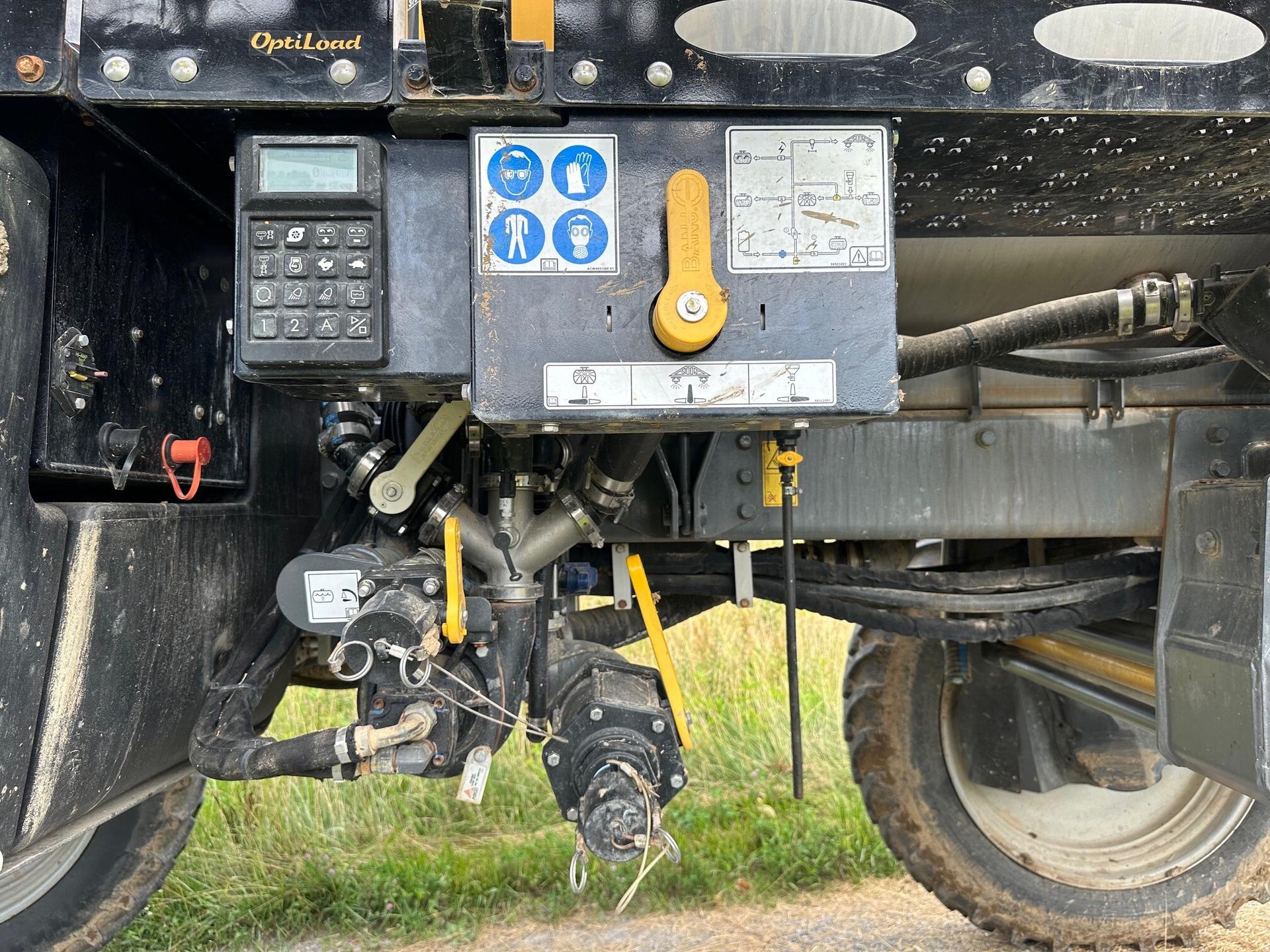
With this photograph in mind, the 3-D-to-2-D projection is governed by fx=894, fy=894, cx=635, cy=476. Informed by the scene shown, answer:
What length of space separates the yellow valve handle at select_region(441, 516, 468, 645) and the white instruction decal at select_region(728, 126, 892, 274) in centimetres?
59

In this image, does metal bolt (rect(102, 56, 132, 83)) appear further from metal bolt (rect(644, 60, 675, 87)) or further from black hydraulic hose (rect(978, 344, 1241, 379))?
black hydraulic hose (rect(978, 344, 1241, 379))

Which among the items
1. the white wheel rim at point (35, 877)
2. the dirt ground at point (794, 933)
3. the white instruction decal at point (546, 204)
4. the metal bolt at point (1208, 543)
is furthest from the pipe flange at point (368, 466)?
the dirt ground at point (794, 933)

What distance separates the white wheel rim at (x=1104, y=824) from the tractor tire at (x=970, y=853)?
0.04 feet

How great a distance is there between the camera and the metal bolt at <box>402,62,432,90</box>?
0.98m

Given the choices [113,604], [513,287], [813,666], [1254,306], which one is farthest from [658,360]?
[813,666]

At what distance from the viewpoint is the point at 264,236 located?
39.7 inches

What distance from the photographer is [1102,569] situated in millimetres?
1802

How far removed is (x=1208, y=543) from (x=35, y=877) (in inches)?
86.1

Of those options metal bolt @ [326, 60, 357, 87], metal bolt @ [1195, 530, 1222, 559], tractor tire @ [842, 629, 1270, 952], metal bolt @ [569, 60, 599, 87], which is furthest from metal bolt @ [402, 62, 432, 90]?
tractor tire @ [842, 629, 1270, 952]

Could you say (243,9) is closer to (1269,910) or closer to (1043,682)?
(1043,682)

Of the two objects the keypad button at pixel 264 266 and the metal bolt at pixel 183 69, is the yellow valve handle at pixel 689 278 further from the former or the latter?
the metal bolt at pixel 183 69

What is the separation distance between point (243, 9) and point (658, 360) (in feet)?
1.95

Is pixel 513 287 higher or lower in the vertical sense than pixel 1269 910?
higher

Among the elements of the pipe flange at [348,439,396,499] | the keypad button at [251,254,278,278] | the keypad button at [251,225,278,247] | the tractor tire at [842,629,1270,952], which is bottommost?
the tractor tire at [842,629,1270,952]
